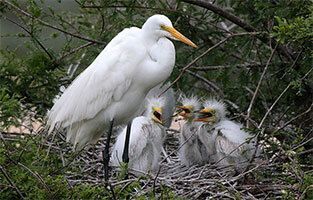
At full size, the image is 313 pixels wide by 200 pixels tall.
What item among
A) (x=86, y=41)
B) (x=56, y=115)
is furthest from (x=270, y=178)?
(x=86, y=41)

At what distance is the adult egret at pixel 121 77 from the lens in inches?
A: 175

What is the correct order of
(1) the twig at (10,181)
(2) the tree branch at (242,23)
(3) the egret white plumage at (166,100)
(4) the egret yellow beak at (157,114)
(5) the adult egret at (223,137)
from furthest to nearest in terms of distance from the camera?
(3) the egret white plumage at (166,100), (4) the egret yellow beak at (157,114), (2) the tree branch at (242,23), (5) the adult egret at (223,137), (1) the twig at (10,181)

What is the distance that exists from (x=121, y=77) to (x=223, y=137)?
2.19 ft

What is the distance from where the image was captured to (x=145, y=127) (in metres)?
4.86

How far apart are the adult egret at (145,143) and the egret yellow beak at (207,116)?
0.21 m

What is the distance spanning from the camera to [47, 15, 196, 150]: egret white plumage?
175 inches

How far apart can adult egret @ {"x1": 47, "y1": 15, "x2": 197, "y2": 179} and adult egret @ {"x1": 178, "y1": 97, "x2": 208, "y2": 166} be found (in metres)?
0.43

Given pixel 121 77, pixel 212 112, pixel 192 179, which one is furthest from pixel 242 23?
pixel 192 179

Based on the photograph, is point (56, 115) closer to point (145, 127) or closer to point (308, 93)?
point (145, 127)

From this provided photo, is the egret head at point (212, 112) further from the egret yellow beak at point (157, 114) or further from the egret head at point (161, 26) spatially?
the egret head at point (161, 26)

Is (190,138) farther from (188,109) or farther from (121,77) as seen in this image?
(121,77)

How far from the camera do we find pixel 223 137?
15.7ft

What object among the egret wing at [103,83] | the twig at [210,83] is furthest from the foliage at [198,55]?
the egret wing at [103,83]

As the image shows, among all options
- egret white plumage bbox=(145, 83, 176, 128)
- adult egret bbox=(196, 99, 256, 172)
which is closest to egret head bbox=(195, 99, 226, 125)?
adult egret bbox=(196, 99, 256, 172)
